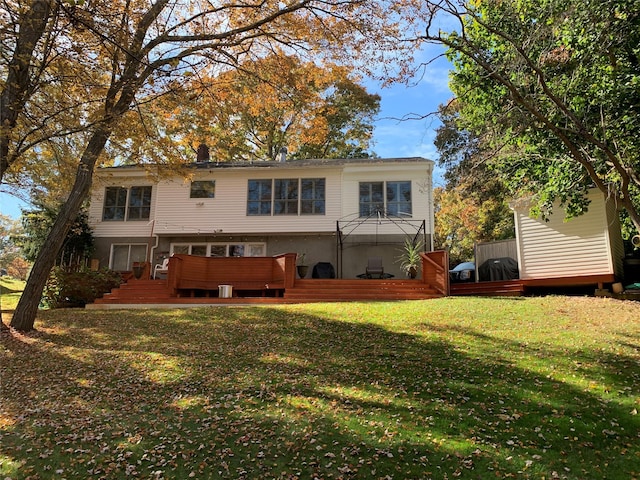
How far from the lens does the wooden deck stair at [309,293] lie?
1345 cm

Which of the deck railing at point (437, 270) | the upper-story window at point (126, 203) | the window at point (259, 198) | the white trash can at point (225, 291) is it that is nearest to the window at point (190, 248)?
the upper-story window at point (126, 203)

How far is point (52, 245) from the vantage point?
9.66 m

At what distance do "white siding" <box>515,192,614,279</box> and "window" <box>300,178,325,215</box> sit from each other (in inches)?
308

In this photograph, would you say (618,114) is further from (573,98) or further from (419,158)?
(419,158)

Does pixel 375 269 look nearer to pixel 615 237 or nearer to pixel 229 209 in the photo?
pixel 229 209

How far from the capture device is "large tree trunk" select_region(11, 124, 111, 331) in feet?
30.9

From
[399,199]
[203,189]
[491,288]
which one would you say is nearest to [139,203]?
[203,189]

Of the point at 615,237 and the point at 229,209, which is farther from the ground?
the point at 229,209

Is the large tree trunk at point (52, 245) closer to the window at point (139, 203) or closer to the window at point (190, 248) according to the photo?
the window at point (190, 248)

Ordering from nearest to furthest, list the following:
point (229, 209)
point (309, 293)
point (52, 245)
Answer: point (52, 245) < point (309, 293) < point (229, 209)

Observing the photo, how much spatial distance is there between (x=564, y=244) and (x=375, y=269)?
20.1 ft

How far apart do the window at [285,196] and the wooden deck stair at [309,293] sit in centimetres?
516

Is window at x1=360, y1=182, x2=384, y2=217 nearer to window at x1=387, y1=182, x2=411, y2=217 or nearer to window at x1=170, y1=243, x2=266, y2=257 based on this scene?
window at x1=387, y1=182, x2=411, y2=217

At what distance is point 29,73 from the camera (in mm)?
8492
